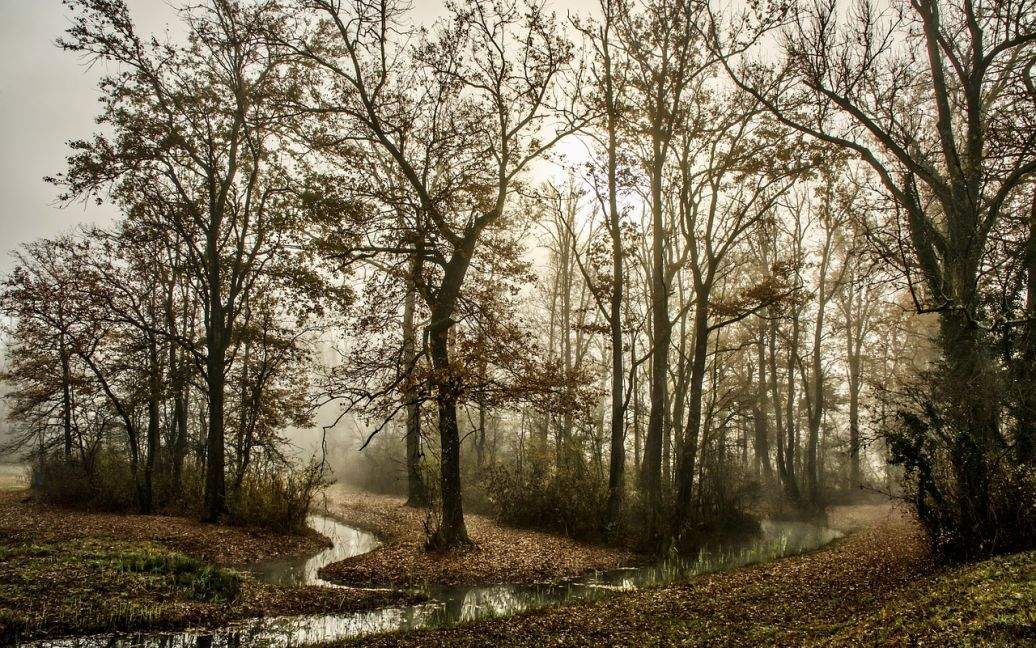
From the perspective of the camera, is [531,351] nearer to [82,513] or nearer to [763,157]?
[763,157]

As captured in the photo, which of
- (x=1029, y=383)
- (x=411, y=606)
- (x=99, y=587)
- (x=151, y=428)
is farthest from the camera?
(x=151, y=428)

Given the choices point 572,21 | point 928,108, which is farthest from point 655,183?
point 928,108

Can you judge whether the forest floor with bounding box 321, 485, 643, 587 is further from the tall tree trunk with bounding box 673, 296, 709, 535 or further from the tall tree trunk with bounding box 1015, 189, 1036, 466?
the tall tree trunk with bounding box 1015, 189, 1036, 466

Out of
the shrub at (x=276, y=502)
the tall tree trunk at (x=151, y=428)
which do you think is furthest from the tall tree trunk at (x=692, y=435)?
the tall tree trunk at (x=151, y=428)

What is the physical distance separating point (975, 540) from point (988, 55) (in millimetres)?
9380

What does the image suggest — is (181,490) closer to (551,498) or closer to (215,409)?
(215,409)

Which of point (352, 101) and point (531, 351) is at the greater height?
point (352, 101)

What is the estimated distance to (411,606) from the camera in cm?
933

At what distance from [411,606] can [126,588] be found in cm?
404

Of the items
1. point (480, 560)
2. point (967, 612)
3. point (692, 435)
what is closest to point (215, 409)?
point (480, 560)

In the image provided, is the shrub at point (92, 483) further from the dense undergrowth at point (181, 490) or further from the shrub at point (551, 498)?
the shrub at point (551, 498)

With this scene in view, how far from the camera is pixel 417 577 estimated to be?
10.9 metres

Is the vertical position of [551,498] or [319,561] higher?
[551,498]

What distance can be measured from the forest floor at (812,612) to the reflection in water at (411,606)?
1.08 m
